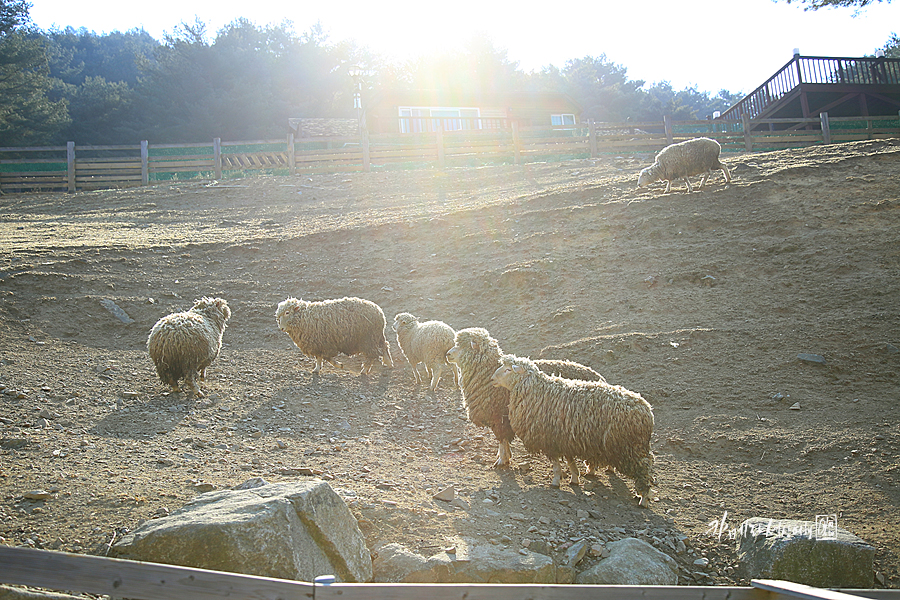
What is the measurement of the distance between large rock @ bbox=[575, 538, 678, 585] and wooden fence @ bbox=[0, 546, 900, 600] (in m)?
1.21

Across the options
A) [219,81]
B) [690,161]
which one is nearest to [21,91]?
[219,81]

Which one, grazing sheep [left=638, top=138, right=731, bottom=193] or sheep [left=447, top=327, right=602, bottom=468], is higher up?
grazing sheep [left=638, top=138, right=731, bottom=193]

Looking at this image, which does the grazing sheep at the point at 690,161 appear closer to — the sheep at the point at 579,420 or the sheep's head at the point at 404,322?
the sheep's head at the point at 404,322

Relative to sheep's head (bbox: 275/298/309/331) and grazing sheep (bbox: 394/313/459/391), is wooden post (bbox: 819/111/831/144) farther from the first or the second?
sheep's head (bbox: 275/298/309/331)

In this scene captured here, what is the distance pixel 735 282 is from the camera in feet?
32.0

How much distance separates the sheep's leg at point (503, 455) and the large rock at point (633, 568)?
1759 millimetres

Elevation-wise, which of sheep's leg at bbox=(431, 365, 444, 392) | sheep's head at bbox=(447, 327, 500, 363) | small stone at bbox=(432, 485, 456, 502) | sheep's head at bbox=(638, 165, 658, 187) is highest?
sheep's head at bbox=(638, 165, 658, 187)

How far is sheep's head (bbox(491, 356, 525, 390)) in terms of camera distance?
5767 millimetres

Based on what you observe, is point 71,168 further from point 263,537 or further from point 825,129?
point 825,129

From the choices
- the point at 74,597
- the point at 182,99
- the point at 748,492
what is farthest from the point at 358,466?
the point at 182,99

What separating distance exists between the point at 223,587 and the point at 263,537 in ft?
2.30

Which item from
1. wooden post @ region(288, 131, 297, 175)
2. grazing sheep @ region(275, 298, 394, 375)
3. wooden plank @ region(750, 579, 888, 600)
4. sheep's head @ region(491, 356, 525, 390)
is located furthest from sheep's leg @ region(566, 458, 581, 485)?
wooden post @ region(288, 131, 297, 175)

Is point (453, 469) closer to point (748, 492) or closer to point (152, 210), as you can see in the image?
point (748, 492)

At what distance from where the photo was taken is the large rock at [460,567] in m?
3.74
